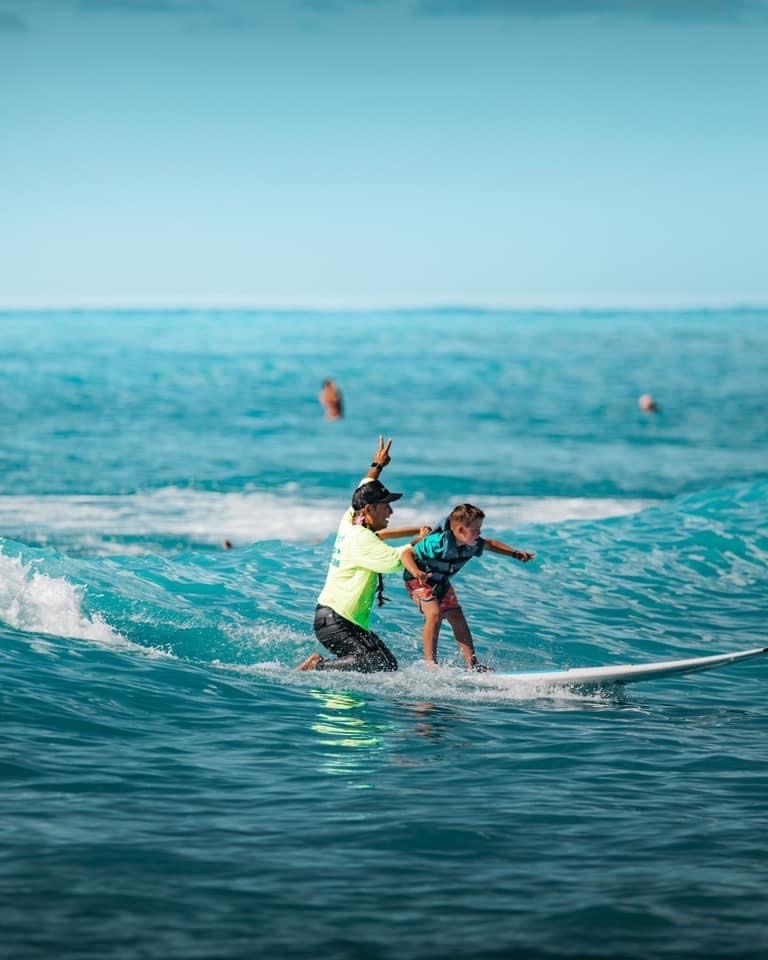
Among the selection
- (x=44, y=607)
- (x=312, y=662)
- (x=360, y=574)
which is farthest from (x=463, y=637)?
(x=44, y=607)

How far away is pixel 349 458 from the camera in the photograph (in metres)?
42.0

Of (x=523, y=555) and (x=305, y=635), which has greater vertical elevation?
(x=523, y=555)

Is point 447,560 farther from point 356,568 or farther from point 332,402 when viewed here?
point 332,402

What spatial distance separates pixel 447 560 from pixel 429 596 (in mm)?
395

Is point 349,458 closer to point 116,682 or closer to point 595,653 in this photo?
point 595,653

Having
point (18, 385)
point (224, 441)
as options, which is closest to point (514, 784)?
point (224, 441)

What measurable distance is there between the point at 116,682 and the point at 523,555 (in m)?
3.77

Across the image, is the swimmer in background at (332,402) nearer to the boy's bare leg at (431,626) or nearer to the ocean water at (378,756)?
the ocean water at (378,756)

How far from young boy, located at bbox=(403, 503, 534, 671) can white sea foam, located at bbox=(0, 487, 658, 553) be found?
43.3ft

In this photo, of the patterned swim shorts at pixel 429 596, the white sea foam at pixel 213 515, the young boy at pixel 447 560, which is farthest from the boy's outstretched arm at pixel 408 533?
the white sea foam at pixel 213 515

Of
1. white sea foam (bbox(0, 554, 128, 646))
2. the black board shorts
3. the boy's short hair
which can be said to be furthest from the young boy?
white sea foam (bbox(0, 554, 128, 646))

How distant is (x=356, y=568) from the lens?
38.9 feet

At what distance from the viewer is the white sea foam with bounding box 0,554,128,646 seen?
14.0 m

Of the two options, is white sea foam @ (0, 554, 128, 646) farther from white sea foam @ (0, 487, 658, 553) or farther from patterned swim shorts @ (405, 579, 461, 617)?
white sea foam @ (0, 487, 658, 553)
